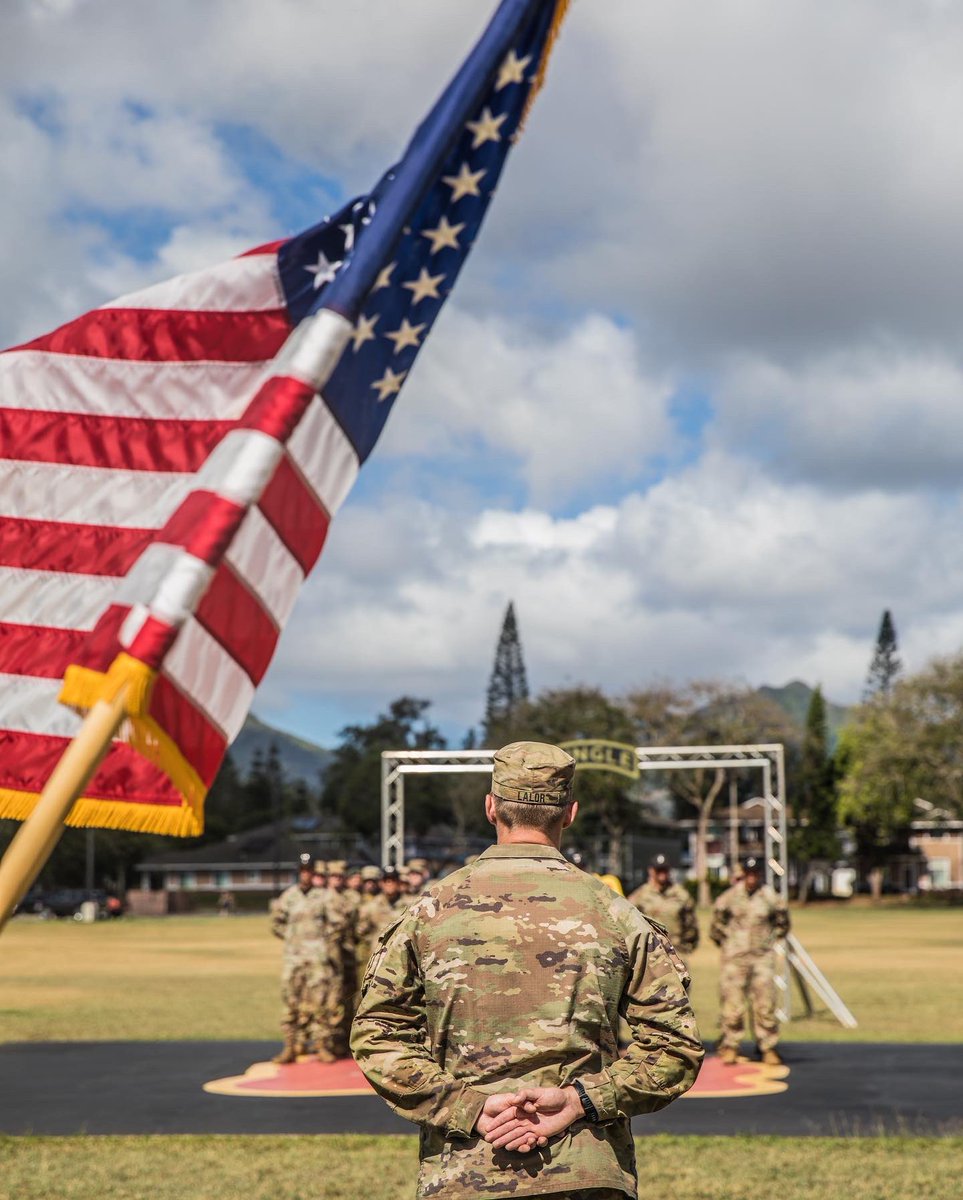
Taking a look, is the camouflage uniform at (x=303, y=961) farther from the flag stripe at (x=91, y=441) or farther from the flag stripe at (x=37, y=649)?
the flag stripe at (x=91, y=441)

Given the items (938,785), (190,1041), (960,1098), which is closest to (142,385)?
(960,1098)

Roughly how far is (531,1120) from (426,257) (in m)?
2.93

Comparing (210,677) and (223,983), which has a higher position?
(210,677)

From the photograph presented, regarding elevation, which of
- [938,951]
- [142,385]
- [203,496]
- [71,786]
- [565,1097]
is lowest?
[938,951]

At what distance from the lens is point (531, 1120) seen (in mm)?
3762

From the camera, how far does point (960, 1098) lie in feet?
41.3

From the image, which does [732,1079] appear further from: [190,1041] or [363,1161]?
[190,1041]

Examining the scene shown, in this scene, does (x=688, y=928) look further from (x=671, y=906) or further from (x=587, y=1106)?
(x=587, y=1106)

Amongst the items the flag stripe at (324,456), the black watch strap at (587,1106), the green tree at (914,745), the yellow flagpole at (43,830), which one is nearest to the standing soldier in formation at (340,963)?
the flag stripe at (324,456)

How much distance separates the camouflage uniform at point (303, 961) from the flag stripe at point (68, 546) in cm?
1010

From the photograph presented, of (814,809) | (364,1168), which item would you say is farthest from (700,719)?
(364,1168)

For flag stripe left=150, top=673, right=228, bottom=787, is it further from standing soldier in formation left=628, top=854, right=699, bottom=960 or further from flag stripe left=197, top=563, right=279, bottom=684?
standing soldier in formation left=628, top=854, right=699, bottom=960

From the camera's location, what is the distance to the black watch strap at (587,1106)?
380cm

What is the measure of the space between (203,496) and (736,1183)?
6.77 m
